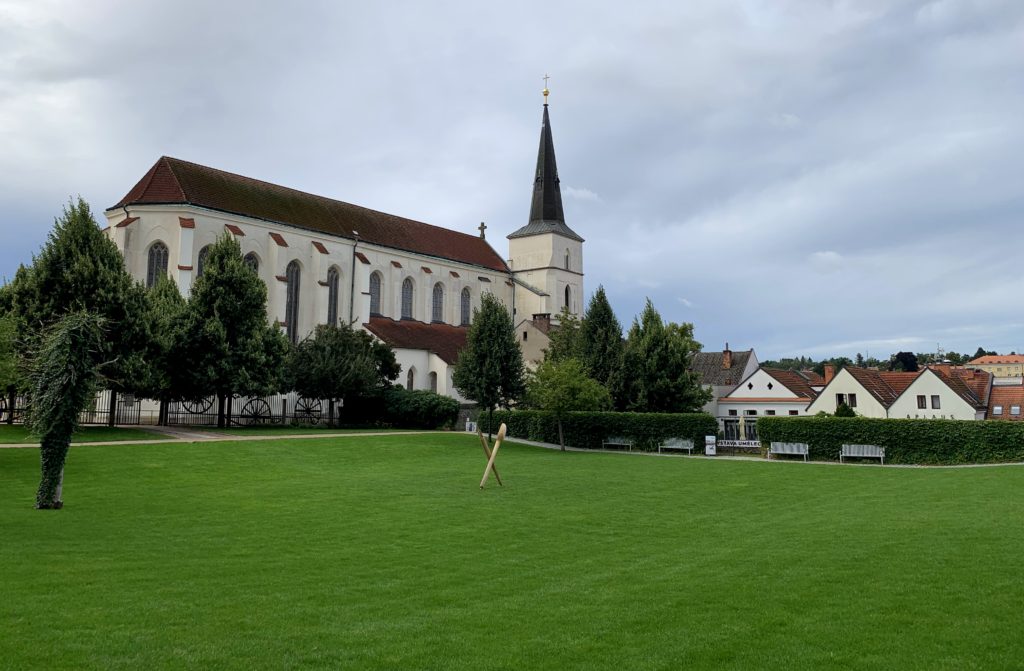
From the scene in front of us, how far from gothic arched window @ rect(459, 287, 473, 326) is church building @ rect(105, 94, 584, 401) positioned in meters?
0.08

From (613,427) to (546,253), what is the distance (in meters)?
33.6

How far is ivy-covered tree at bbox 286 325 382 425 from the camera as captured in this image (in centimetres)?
3769

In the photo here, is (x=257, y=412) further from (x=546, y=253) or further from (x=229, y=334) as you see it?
(x=546, y=253)

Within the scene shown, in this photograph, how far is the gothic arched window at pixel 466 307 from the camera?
61.5 metres

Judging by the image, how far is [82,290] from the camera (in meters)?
28.2

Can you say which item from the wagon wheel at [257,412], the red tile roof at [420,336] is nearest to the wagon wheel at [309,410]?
the wagon wheel at [257,412]

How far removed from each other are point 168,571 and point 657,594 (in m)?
5.56

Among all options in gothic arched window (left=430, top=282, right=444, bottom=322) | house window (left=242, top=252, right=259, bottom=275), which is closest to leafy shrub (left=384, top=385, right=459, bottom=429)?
house window (left=242, top=252, right=259, bottom=275)

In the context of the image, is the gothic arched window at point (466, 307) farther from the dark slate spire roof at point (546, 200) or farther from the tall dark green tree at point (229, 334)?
the tall dark green tree at point (229, 334)

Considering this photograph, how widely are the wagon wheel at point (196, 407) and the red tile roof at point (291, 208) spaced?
11.9 metres

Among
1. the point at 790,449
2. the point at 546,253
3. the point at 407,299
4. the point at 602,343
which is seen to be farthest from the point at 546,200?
the point at 790,449

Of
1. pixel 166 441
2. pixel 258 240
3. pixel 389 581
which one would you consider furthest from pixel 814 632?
pixel 258 240

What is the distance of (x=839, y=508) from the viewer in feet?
48.7

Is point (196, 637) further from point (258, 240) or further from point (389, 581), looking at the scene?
point (258, 240)
